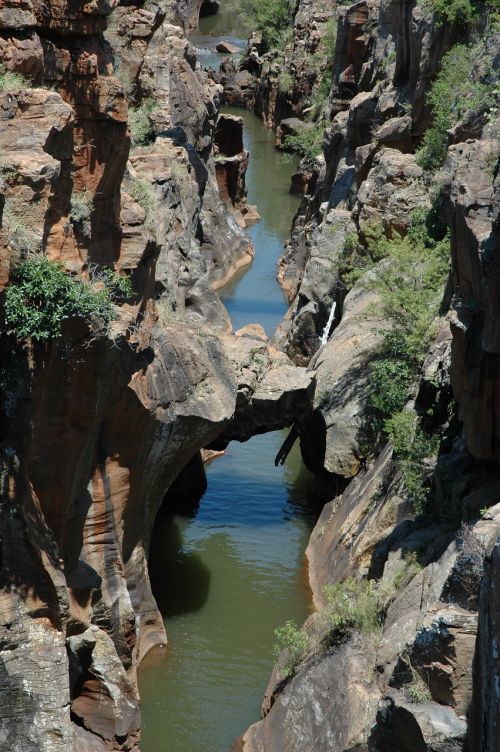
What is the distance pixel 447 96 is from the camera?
105ft

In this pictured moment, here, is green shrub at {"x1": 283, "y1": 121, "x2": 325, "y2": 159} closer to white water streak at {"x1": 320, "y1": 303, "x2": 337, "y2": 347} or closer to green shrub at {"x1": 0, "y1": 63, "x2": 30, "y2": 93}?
white water streak at {"x1": 320, "y1": 303, "x2": 337, "y2": 347}

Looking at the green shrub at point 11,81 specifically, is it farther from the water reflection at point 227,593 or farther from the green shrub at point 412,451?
the water reflection at point 227,593

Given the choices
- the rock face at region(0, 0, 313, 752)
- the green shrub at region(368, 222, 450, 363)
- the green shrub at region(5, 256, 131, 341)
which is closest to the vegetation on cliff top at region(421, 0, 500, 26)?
the green shrub at region(368, 222, 450, 363)

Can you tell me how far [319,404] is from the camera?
27.5 meters

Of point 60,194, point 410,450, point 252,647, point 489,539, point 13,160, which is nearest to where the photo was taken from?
point 489,539

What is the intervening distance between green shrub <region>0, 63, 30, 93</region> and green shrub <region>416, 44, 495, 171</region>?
50.7ft

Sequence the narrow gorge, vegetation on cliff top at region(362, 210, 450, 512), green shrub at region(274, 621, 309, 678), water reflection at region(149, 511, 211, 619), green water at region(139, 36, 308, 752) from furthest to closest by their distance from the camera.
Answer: vegetation on cliff top at region(362, 210, 450, 512)
water reflection at region(149, 511, 211, 619)
green water at region(139, 36, 308, 752)
green shrub at region(274, 621, 309, 678)
the narrow gorge

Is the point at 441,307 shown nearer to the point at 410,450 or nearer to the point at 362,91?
the point at 410,450

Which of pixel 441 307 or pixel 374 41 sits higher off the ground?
pixel 374 41

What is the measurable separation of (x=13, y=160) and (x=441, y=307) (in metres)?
11.6

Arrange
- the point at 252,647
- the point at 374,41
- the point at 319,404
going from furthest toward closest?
the point at 374,41, the point at 319,404, the point at 252,647

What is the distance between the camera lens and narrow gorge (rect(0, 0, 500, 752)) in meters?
15.6

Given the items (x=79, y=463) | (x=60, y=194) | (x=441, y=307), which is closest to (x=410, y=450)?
(x=441, y=307)

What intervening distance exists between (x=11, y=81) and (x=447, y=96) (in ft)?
57.6
